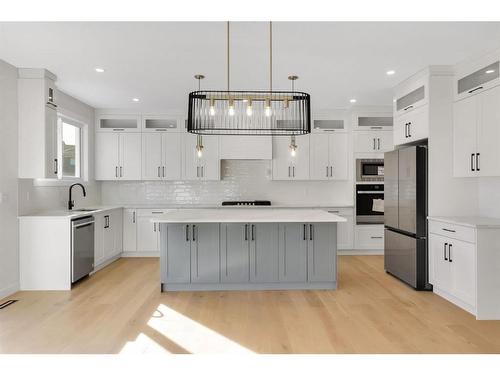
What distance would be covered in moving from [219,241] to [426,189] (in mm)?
2569

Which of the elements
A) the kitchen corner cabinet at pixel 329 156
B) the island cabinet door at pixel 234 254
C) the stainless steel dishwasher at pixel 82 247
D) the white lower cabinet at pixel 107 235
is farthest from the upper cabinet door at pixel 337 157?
the stainless steel dishwasher at pixel 82 247

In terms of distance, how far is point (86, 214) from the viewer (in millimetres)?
4473

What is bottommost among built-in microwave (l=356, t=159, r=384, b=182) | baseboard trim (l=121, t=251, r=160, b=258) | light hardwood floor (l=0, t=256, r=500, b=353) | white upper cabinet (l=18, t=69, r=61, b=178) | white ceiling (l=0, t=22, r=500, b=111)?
light hardwood floor (l=0, t=256, r=500, b=353)

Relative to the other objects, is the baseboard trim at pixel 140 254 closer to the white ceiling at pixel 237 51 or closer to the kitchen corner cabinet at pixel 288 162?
the kitchen corner cabinet at pixel 288 162

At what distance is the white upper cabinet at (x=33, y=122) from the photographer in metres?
3.99

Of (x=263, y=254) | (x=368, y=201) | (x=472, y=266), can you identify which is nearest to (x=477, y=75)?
(x=472, y=266)

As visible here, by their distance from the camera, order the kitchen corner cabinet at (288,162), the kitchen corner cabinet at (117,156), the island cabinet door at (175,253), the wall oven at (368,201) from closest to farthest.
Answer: the island cabinet door at (175,253), the wall oven at (368,201), the kitchen corner cabinet at (117,156), the kitchen corner cabinet at (288,162)

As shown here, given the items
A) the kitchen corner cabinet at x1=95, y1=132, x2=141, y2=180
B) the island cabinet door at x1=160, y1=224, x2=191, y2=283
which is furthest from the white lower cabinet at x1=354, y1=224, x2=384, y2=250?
the kitchen corner cabinet at x1=95, y1=132, x2=141, y2=180

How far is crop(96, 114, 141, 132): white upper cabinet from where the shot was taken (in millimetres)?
6055

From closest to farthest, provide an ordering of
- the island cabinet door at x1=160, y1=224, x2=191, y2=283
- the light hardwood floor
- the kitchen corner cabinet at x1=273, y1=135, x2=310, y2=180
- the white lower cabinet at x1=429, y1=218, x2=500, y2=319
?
the light hardwood floor → the white lower cabinet at x1=429, y1=218, x2=500, y2=319 → the island cabinet door at x1=160, y1=224, x2=191, y2=283 → the kitchen corner cabinet at x1=273, y1=135, x2=310, y2=180

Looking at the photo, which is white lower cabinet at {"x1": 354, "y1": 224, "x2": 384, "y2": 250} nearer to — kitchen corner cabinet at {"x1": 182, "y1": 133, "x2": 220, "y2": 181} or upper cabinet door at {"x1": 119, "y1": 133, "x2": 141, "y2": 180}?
kitchen corner cabinet at {"x1": 182, "y1": 133, "x2": 220, "y2": 181}

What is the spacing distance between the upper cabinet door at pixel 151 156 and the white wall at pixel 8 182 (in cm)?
230

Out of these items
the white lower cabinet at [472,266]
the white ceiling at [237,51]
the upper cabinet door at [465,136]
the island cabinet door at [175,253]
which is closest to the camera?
the white ceiling at [237,51]

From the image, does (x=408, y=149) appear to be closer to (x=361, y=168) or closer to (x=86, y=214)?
(x=361, y=168)
